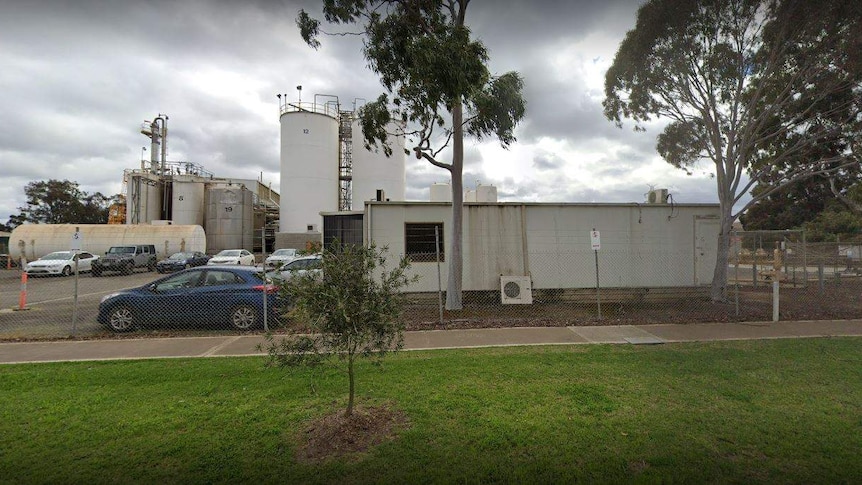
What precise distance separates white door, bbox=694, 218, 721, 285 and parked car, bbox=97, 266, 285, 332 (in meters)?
12.1

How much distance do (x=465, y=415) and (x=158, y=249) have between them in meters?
32.0

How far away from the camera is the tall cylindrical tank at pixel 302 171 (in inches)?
1328

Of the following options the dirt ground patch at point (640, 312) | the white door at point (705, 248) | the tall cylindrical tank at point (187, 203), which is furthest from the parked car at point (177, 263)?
the white door at point (705, 248)

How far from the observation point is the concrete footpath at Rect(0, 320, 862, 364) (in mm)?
6441

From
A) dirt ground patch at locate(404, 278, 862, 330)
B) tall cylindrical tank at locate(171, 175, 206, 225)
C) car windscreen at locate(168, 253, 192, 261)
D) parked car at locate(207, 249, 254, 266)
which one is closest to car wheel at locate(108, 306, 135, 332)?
dirt ground patch at locate(404, 278, 862, 330)

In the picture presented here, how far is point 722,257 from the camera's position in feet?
36.4

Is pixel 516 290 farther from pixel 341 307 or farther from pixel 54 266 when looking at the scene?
pixel 54 266

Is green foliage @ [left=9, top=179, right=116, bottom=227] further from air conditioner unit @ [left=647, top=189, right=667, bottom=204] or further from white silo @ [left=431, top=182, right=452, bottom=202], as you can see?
air conditioner unit @ [left=647, top=189, right=667, bottom=204]

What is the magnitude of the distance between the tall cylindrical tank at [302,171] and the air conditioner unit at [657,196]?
1064 inches

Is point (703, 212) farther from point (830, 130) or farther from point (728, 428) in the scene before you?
point (728, 428)

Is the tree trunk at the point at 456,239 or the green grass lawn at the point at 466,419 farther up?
the tree trunk at the point at 456,239

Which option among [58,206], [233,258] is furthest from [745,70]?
[58,206]

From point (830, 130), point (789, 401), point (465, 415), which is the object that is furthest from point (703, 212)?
point (465, 415)

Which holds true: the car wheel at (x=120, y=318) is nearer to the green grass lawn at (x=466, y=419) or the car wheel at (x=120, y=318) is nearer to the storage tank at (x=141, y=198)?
the green grass lawn at (x=466, y=419)
